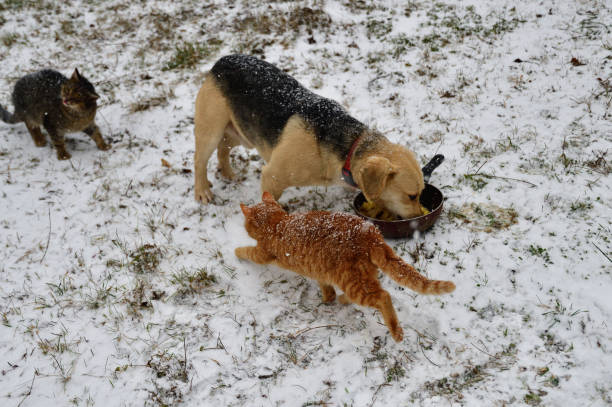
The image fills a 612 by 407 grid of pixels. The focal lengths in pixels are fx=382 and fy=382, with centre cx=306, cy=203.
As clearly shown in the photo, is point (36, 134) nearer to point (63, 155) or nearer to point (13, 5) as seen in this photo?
point (63, 155)

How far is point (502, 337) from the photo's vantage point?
274 centimetres

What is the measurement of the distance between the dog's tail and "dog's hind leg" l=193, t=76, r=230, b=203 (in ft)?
8.57

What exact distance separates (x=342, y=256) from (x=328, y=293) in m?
0.59

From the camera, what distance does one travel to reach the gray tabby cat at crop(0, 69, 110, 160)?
17.3 feet

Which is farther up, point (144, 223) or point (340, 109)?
point (340, 109)

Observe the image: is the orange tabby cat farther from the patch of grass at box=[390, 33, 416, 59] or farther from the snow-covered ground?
the patch of grass at box=[390, 33, 416, 59]

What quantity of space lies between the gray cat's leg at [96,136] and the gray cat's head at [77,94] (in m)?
0.40

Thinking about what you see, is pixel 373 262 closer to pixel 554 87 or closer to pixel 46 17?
pixel 554 87

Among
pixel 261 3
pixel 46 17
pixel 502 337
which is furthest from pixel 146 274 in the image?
pixel 46 17

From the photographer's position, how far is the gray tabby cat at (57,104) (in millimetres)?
5258

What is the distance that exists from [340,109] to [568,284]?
2569 mm

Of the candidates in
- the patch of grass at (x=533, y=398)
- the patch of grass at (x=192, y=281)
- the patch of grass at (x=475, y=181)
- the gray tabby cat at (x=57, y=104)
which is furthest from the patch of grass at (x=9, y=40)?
the patch of grass at (x=533, y=398)

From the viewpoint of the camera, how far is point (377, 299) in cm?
261

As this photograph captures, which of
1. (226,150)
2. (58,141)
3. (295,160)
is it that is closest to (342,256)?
(295,160)
